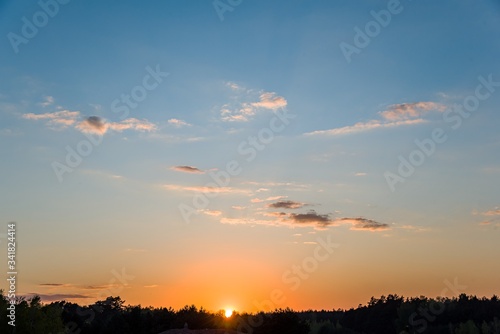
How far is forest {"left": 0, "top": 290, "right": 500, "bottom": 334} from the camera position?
148 feet

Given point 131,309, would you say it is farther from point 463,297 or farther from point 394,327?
point 463,297

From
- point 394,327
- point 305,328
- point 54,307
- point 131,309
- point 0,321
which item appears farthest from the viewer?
point 394,327

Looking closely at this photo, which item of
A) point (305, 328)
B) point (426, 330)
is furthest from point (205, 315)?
point (426, 330)

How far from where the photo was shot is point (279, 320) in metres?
64.2

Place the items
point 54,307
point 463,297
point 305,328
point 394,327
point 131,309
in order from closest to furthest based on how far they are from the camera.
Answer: point 54,307 → point 305,328 → point 131,309 → point 394,327 → point 463,297

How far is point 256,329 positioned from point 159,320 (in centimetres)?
1628

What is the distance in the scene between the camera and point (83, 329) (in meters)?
75.4

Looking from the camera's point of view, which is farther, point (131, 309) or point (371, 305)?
point (371, 305)

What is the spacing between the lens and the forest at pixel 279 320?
45.0 meters

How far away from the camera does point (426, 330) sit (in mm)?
82312

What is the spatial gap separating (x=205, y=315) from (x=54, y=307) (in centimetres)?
3756

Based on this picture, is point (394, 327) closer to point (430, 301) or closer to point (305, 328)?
point (430, 301)

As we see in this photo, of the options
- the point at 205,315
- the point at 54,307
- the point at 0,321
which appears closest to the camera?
the point at 0,321

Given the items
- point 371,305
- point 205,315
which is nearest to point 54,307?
point 205,315
